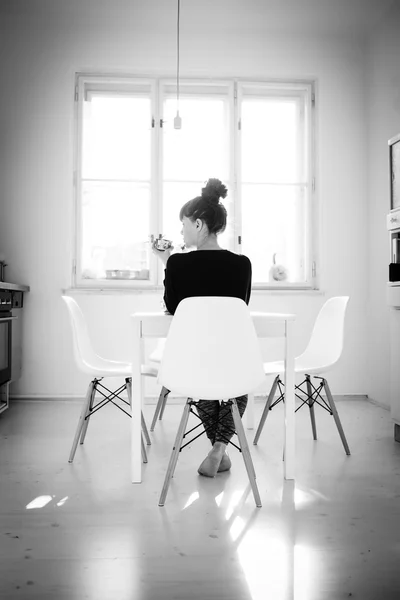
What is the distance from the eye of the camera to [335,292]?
4.49 meters

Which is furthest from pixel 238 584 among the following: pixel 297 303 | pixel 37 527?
pixel 297 303

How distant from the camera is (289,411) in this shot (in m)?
2.39

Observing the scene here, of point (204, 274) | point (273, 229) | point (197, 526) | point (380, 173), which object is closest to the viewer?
point (197, 526)

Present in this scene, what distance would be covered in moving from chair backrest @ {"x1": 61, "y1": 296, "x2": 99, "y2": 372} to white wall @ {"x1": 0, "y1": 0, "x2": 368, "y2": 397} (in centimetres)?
150

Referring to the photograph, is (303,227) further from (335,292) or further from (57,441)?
(57,441)

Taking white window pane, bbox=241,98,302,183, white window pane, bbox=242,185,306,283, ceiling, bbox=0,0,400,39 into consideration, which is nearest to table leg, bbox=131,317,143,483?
white window pane, bbox=242,185,306,283

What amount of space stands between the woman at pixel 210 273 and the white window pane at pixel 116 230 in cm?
208

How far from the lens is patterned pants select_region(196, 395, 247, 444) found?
7.71ft

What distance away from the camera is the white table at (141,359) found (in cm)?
229

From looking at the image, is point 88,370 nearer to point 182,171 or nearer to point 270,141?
point 182,171

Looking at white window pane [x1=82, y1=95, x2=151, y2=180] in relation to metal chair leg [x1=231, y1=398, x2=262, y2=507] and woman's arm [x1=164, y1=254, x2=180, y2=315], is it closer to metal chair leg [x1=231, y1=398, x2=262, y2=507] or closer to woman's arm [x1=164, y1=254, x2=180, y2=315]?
woman's arm [x1=164, y1=254, x2=180, y2=315]

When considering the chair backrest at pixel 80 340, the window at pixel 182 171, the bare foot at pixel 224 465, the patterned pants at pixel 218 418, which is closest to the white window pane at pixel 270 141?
the window at pixel 182 171

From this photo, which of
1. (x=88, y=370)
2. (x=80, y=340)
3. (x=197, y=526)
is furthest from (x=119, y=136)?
(x=197, y=526)

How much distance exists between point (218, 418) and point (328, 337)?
0.93 meters
